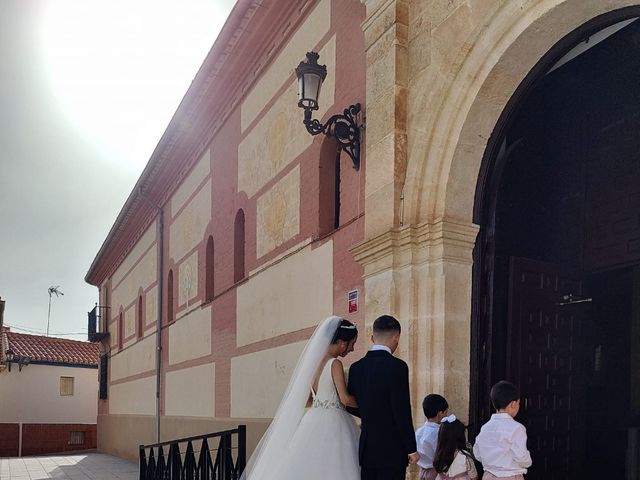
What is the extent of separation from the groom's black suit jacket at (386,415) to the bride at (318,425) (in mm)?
253

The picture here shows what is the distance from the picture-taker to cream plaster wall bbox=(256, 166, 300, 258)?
7785mm

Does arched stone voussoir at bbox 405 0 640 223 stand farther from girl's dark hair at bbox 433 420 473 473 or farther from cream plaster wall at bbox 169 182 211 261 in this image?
cream plaster wall at bbox 169 182 211 261

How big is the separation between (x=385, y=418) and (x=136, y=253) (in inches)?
608

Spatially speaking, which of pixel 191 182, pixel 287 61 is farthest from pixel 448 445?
Result: pixel 191 182

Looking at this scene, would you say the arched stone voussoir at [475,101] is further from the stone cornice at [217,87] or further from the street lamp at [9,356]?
the street lamp at [9,356]

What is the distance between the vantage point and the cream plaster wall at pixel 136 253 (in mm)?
16359

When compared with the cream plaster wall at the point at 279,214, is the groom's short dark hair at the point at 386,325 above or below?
below

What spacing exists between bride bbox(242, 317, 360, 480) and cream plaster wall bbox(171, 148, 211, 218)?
753 cm

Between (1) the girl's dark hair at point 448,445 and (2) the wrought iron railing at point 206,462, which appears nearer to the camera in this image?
(1) the girl's dark hair at point 448,445

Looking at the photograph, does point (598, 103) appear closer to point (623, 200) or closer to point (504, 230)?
point (623, 200)

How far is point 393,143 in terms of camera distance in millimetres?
5273

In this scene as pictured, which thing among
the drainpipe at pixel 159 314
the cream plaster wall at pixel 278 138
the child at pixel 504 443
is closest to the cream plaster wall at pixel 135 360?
the drainpipe at pixel 159 314

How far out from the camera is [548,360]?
534 centimetres

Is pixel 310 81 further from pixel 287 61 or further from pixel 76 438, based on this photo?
pixel 76 438
